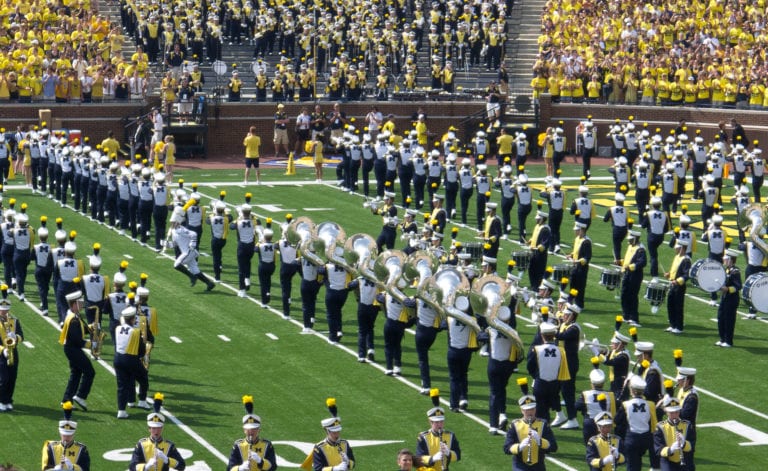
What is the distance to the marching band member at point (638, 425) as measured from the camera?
1820cm

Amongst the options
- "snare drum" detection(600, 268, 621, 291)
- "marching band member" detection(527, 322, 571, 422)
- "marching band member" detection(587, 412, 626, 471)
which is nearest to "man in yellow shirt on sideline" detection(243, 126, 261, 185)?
"snare drum" detection(600, 268, 621, 291)

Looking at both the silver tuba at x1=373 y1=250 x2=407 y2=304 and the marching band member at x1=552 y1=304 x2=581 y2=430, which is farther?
the silver tuba at x1=373 y1=250 x2=407 y2=304

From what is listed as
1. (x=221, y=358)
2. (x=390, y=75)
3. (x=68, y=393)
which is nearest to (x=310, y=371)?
(x=221, y=358)

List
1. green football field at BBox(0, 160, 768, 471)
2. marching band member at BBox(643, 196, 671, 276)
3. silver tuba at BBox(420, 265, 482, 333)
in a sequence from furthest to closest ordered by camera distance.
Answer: marching band member at BBox(643, 196, 671, 276) < silver tuba at BBox(420, 265, 482, 333) < green football field at BBox(0, 160, 768, 471)

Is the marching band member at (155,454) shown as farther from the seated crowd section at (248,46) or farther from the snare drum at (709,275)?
the seated crowd section at (248,46)

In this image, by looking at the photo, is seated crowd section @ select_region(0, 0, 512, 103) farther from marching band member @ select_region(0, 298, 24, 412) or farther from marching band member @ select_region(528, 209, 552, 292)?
marching band member @ select_region(0, 298, 24, 412)

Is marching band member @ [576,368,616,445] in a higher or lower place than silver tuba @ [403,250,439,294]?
lower

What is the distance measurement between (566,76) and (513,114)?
7.01ft

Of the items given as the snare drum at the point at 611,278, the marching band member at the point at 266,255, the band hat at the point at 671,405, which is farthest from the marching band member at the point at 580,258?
the band hat at the point at 671,405

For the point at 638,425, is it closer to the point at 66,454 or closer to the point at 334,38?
the point at 66,454

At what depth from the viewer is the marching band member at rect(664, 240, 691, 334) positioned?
2639cm

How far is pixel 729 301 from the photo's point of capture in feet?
83.7

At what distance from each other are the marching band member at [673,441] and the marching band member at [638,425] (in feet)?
1.00

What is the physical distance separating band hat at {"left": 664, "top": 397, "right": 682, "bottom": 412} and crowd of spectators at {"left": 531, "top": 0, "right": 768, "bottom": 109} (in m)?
31.1
